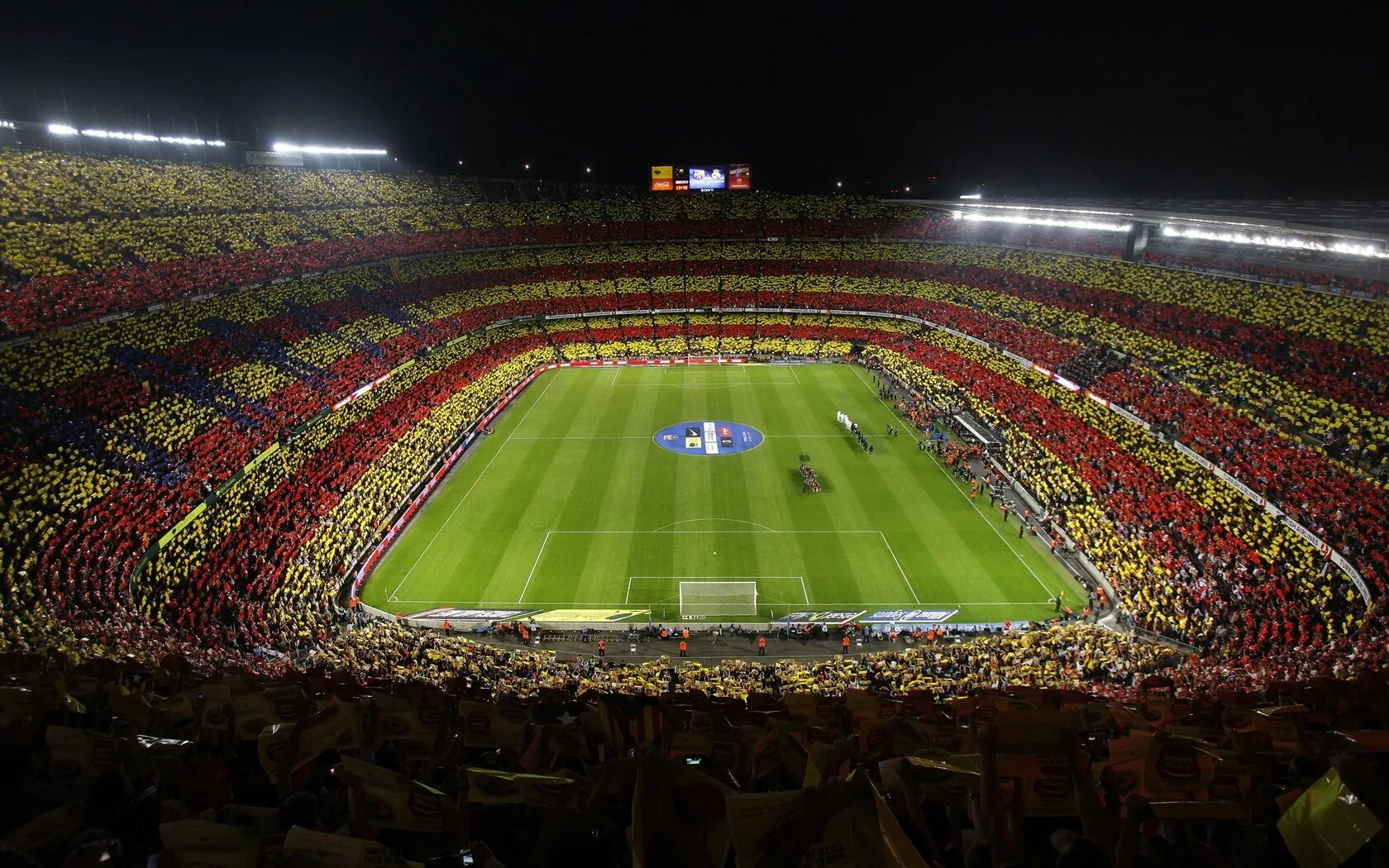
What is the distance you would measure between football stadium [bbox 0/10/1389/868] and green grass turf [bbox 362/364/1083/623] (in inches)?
9.6

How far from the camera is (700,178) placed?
8169 centimetres

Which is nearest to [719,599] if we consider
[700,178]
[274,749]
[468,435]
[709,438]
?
[709,438]

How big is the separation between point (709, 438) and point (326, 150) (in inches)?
2306

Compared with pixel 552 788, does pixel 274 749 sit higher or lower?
lower

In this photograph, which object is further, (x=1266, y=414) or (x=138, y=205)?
(x=138, y=205)

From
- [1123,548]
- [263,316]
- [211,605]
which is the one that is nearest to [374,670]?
[211,605]

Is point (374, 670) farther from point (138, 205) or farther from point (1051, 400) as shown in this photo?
point (138, 205)

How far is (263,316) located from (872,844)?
1952 inches

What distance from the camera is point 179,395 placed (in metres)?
32.1

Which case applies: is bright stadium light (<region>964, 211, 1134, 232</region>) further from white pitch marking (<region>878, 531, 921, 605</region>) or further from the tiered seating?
white pitch marking (<region>878, 531, 921, 605</region>)

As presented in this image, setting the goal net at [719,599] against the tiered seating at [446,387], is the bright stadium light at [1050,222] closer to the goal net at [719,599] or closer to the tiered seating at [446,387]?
the tiered seating at [446,387]

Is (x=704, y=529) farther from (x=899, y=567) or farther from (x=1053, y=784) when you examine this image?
(x=1053, y=784)

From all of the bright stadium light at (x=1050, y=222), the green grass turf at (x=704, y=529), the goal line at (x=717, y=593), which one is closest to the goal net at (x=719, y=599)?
the goal line at (x=717, y=593)

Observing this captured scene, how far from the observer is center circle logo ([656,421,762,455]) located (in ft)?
129
